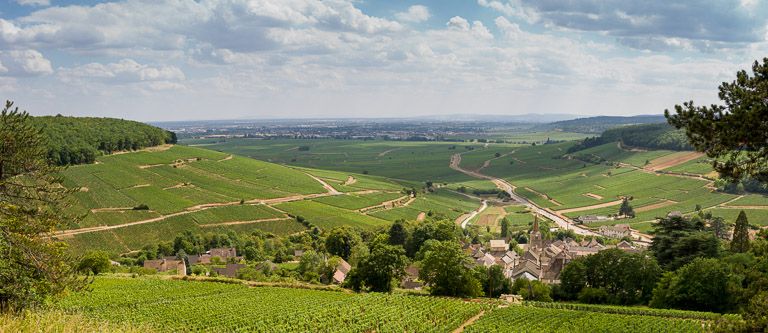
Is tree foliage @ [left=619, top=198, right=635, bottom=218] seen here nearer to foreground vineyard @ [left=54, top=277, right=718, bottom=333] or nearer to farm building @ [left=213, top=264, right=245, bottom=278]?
farm building @ [left=213, top=264, right=245, bottom=278]

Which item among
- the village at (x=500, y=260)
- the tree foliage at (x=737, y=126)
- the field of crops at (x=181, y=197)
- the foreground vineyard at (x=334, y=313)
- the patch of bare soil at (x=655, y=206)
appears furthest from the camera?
the patch of bare soil at (x=655, y=206)

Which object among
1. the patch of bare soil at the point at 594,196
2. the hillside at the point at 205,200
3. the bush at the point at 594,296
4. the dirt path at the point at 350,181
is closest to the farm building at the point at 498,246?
the hillside at the point at 205,200

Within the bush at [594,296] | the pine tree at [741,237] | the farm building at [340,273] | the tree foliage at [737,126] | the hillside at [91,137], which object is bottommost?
the farm building at [340,273]

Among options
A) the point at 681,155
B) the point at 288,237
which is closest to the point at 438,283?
the point at 288,237

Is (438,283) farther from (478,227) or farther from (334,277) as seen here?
(478,227)

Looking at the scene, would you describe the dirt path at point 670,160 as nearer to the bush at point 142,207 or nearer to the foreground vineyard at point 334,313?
the bush at point 142,207

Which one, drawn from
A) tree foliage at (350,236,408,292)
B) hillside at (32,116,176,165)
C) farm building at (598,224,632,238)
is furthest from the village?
hillside at (32,116,176,165)
